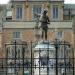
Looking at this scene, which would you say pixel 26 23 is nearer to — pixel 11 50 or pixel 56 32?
pixel 56 32

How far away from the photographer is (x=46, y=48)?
2242 cm

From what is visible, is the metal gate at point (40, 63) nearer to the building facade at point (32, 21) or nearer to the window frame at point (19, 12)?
the building facade at point (32, 21)

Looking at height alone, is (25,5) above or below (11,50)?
above

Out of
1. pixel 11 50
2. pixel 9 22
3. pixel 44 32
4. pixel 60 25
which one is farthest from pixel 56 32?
pixel 44 32

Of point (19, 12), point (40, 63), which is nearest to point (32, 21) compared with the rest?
point (19, 12)

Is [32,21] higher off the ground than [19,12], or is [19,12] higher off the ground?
[19,12]

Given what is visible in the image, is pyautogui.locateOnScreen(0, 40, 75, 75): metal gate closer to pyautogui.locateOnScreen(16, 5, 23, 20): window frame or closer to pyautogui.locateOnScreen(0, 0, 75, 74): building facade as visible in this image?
pyautogui.locateOnScreen(0, 0, 75, 74): building facade

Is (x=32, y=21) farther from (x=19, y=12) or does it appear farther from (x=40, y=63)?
(x=40, y=63)

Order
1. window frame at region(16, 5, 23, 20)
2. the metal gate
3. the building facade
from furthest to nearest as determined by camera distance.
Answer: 1. window frame at region(16, 5, 23, 20)
2. the building facade
3. the metal gate

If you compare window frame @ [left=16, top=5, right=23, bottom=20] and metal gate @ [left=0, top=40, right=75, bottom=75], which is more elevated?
window frame @ [left=16, top=5, right=23, bottom=20]

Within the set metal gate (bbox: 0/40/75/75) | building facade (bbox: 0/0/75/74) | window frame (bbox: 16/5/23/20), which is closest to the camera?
metal gate (bbox: 0/40/75/75)

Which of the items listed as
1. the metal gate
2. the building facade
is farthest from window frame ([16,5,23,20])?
the metal gate

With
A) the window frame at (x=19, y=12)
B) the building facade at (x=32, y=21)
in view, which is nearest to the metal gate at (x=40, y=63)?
the building facade at (x=32, y=21)

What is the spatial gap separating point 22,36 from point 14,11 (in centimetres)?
393
